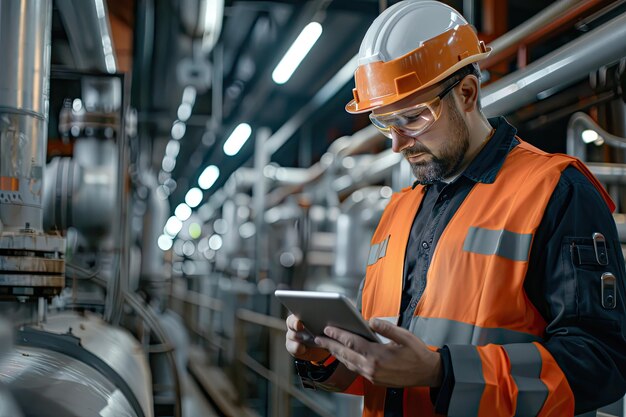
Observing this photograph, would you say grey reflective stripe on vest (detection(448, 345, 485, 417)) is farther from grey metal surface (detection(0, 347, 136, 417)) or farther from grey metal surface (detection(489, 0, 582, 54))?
grey metal surface (detection(489, 0, 582, 54))

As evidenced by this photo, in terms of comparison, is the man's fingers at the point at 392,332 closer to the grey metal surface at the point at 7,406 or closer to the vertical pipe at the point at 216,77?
the grey metal surface at the point at 7,406

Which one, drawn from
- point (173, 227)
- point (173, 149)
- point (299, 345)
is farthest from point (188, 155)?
point (173, 227)

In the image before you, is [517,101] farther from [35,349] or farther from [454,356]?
[35,349]

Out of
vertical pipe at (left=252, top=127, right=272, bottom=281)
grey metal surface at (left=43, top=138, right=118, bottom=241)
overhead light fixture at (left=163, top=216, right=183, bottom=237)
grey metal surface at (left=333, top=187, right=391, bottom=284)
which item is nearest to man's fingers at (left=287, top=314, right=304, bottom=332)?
grey metal surface at (left=43, top=138, right=118, bottom=241)

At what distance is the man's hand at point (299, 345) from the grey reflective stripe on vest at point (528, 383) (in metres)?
0.40

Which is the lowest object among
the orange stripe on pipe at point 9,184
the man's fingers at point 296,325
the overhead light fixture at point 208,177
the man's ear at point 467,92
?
the man's fingers at point 296,325

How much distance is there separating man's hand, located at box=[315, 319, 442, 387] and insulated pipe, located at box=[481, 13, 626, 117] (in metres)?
0.88

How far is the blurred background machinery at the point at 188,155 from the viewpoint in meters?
1.70

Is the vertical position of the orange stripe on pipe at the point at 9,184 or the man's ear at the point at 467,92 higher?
the man's ear at the point at 467,92

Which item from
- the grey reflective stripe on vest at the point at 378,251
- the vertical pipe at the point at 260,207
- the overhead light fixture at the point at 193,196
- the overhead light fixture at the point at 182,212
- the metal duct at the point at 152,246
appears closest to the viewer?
the grey reflective stripe on vest at the point at 378,251

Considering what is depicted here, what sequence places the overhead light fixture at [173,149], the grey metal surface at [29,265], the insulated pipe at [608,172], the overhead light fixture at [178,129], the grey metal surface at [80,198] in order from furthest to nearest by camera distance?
1. the overhead light fixture at [173,149]
2. the overhead light fixture at [178,129]
3. the grey metal surface at [80,198]
4. the insulated pipe at [608,172]
5. the grey metal surface at [29,265]

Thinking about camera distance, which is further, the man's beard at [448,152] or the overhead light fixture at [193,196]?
the overhead light fixture at [193,196]

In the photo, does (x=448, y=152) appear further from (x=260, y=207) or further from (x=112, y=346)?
(x=260, y=207)

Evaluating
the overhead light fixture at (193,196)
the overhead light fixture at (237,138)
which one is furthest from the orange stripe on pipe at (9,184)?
the overhead light fixture at (193,196)
